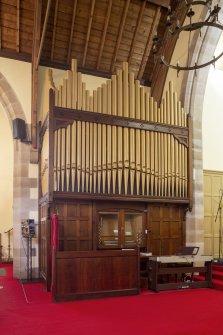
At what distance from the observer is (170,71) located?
9.21 m

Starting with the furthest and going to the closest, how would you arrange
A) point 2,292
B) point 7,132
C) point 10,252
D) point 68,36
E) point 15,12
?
1. point 7,132
2. point 10,252
3. point 68,36
4. point 15,12
5. point 2,292

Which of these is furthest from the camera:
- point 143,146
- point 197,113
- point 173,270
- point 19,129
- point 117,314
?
point 197,113

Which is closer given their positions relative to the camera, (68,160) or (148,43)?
(68,160)

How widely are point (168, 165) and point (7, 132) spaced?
665 cm

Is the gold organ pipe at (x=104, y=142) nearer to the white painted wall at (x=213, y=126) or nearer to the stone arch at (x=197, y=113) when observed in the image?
the stone arch at (x=197, y=113)

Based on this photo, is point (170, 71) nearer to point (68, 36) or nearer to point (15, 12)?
point (68, 36)

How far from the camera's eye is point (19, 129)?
8531mm

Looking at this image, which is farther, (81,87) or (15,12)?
(15,12)

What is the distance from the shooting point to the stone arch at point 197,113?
27.7 feet

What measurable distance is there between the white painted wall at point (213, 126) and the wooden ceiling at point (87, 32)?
187 centimetres

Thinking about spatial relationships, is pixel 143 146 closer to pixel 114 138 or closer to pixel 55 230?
pixel 114 138

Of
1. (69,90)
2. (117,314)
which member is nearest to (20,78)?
(69,90)

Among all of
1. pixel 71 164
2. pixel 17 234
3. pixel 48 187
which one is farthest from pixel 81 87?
pixel 17 234

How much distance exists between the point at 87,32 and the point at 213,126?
420cm
